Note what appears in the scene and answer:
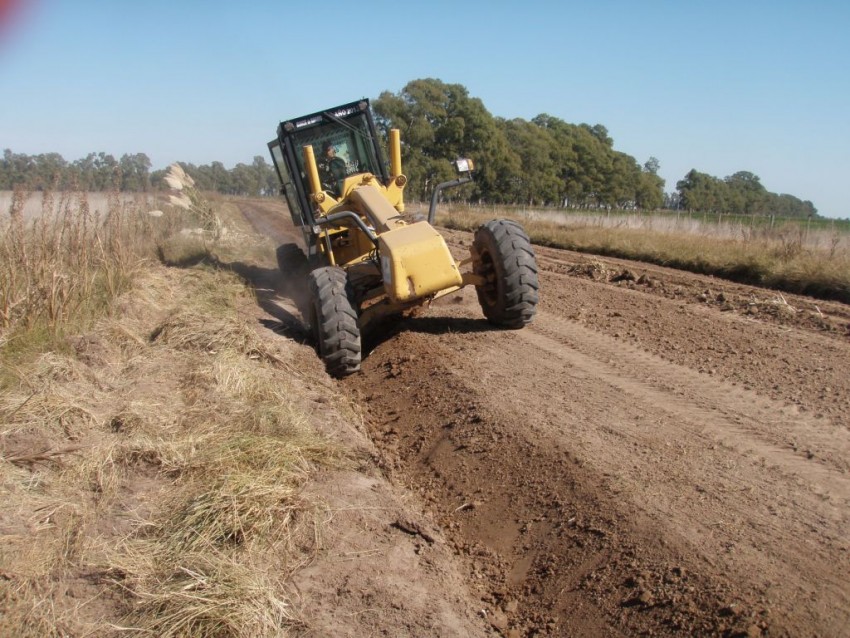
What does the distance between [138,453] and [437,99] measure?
112 ft

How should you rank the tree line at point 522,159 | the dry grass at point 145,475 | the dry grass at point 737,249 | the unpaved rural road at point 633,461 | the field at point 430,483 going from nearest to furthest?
the dry grass at point 145,475 → the field at point 430,483 → the unpaved rural road at point 633,461 → the dry grass at point 737,249 → the tree line at point 522,159

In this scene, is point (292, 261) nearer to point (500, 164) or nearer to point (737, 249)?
point (737, 249)

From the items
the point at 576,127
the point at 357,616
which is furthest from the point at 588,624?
the point at 576,127

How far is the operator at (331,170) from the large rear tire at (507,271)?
2576 mm

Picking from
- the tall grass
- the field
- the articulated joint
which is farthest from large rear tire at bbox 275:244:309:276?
the field

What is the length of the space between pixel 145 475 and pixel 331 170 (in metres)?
6.15

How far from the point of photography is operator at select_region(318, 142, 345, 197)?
9605 millimetres

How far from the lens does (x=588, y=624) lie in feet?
11.1

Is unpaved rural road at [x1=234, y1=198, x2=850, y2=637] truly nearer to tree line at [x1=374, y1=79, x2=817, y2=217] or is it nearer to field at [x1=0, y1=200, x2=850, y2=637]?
field at [x1=0, y1=200, x2=850, y2=637]

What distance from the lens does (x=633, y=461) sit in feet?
15.0

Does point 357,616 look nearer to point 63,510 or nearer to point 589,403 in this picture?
point 63,510

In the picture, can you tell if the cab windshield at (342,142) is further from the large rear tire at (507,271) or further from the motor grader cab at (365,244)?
the large rear tire at (507,271)

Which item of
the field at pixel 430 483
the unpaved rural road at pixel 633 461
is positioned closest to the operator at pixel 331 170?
the unpaved rural road at pixel 633 461

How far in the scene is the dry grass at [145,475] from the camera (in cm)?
309
